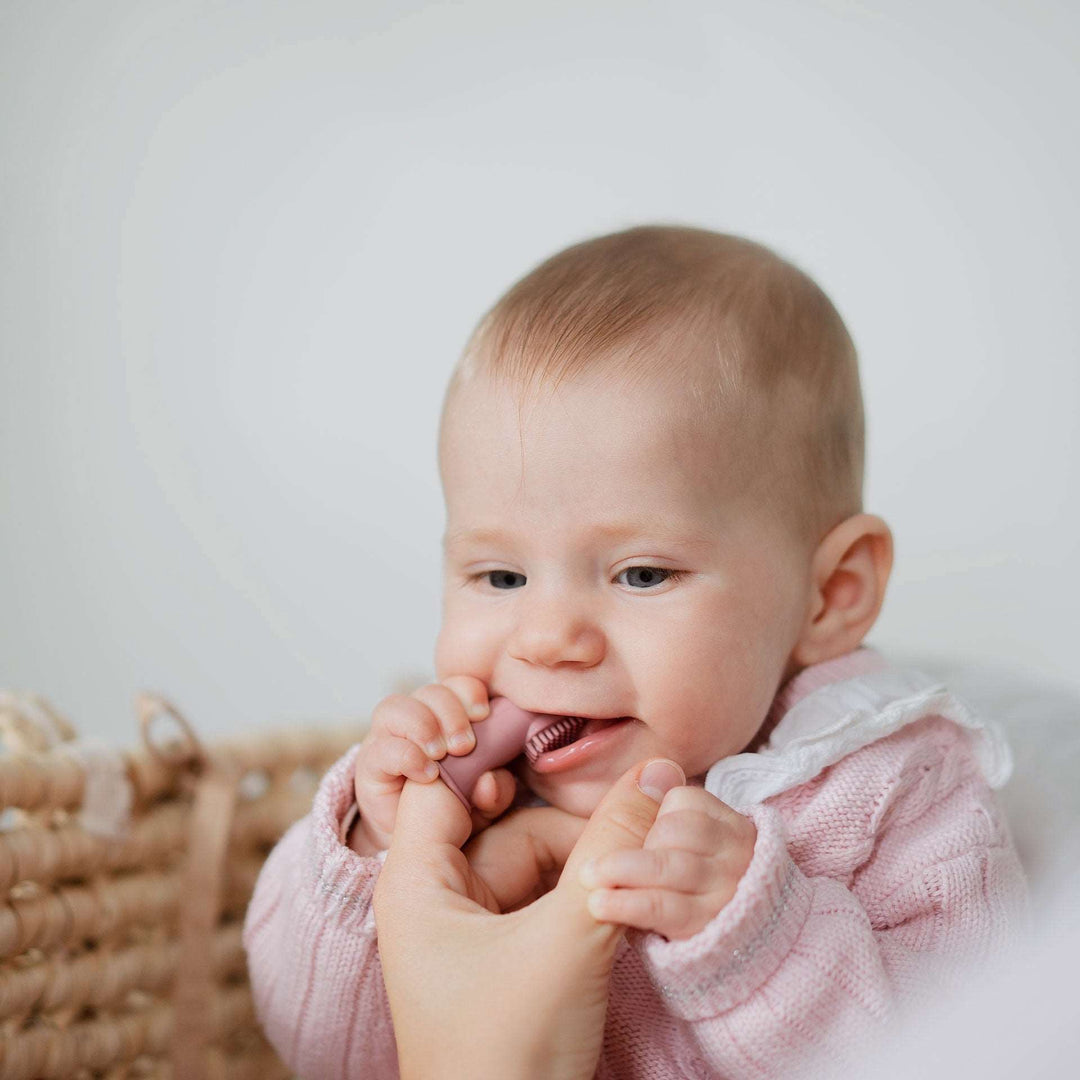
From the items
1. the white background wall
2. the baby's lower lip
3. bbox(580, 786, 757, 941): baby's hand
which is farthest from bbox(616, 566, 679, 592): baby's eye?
the white background wall

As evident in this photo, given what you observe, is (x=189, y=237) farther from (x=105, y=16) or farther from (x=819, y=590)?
(x=819, y=590)

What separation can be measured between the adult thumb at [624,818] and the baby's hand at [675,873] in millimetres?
11

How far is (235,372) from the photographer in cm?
198

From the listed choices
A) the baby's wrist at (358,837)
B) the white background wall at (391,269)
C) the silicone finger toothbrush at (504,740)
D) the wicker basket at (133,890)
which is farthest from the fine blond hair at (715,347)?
the white background wall at (391,269)

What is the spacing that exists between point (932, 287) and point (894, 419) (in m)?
0.20

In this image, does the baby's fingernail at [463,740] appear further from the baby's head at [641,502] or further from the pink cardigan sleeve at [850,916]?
the pink cardigan sleeve at [850,916]

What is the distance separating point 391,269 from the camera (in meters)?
2.06

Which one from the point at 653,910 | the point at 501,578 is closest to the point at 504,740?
the point at 501,578

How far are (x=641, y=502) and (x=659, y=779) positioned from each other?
208mm

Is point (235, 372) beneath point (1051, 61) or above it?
beneath

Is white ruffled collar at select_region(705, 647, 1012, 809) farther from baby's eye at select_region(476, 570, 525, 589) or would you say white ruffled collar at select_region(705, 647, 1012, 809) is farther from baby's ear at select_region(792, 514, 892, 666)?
baby's eye at select_region(476, 570, 525, 589)

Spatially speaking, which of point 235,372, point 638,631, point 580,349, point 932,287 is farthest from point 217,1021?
point 932,287

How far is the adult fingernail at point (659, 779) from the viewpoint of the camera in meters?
0.84

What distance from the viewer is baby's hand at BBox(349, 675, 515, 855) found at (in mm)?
949
